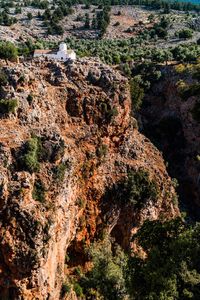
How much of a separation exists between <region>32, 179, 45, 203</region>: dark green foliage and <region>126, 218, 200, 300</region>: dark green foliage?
37.9ft

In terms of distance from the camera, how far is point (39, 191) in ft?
115

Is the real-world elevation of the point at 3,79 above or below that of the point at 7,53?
below

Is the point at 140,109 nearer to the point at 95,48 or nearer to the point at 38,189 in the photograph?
the point at 95,48

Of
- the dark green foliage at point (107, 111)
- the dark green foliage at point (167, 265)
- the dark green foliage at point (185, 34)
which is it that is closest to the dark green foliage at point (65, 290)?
the dark green foliage at point (167, 265)

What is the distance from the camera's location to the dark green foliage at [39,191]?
34.5 metres

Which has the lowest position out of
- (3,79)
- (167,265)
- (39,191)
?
(167,265)

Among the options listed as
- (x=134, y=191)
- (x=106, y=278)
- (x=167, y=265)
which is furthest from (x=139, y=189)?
(x=167, y=265)

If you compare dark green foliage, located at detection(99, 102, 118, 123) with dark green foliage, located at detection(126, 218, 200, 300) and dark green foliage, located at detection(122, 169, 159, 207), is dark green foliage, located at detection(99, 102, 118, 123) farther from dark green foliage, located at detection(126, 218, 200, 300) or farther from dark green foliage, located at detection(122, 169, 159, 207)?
dark green foliage, located at detection(126, 218, 200, 300)

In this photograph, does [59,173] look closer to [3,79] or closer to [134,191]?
[3,79]

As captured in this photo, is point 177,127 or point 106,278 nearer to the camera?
point 106,278

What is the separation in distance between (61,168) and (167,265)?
56.6 feet

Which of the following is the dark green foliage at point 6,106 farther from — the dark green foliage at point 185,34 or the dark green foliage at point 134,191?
the dark green foliage at point 185,34

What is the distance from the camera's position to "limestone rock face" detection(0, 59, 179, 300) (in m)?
32.6

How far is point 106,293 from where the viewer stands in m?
31.3
